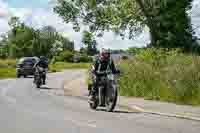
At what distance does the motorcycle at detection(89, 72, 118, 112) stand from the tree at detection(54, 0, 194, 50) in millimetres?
27597

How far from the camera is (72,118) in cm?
1567

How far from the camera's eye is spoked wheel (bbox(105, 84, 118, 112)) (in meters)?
17.2

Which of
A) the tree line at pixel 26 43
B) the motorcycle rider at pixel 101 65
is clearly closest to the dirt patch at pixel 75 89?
the motorcycle rider at pixel 101 65

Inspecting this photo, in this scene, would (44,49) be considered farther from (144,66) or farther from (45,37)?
(144,66)

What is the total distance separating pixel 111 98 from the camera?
56.9ft

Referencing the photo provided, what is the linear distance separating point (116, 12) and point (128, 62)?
21254 millimetres

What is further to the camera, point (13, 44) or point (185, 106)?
point (13, 44)

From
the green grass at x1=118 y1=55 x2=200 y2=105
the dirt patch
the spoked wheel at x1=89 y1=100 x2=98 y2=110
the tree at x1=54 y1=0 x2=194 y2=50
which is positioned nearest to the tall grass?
the green grass at x1=118 y1=55 x2=200 y2=105

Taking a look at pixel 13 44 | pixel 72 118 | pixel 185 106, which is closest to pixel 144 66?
pixel 185 106

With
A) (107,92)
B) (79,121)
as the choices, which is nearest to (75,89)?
(107,92)

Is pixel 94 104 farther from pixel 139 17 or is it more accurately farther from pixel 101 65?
pixel 139 17

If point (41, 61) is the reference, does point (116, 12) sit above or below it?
above

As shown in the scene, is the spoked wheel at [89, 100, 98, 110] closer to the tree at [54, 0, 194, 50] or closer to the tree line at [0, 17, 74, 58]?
the tree at [54, 0, 194, 50]

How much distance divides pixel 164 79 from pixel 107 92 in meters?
4.47
